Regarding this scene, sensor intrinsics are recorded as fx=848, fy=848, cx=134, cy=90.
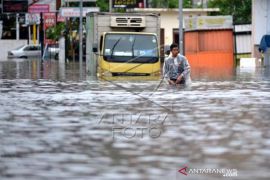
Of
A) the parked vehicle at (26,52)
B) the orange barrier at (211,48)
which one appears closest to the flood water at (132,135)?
the orange barrier at (211,48)

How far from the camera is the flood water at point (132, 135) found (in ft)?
28.6

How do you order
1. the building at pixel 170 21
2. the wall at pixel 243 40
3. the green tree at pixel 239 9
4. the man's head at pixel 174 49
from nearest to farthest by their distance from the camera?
the man's head at pixel 174 49 → the wall at pixel 243 40 → the green tree at pixel 239 9 → the building at pixel 170 21

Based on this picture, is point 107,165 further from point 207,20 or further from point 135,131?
point 207,20

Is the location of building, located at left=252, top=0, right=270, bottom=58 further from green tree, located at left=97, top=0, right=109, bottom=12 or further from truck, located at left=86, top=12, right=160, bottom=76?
green tree, located at left=97, top=0, right=109, bottom=12

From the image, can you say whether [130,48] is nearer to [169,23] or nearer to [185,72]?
[185,72]

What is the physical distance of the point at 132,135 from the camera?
1160 centimetres

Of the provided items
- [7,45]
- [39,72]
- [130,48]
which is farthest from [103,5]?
[130,48]

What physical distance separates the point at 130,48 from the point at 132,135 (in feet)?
64.6

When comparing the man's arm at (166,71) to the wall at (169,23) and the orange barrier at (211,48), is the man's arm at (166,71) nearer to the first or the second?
the orange barrier at (211,48)

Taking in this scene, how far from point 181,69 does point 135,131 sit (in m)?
10.1

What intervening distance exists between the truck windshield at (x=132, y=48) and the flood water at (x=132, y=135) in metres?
11.4

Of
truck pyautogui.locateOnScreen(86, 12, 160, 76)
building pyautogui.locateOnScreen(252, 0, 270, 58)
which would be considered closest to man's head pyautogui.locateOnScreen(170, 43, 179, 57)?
truck pyautogui.locateOnScreen(86, 12, 160, 76)

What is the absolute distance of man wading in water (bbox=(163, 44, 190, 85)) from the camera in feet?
71.8

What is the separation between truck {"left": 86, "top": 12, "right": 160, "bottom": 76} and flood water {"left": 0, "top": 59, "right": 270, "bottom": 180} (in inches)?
450
